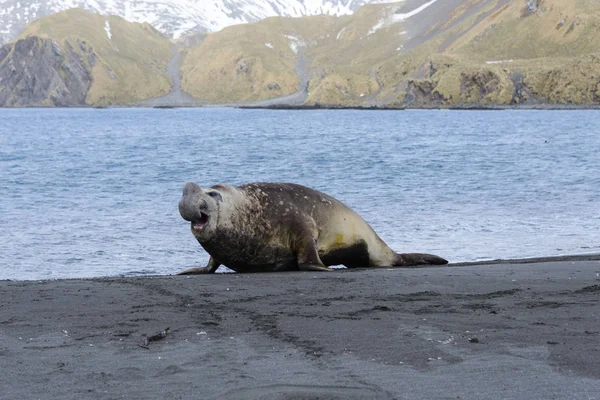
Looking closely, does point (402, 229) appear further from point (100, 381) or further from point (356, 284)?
point (100, 381)

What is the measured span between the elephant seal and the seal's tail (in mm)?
17

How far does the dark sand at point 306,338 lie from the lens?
4930mm

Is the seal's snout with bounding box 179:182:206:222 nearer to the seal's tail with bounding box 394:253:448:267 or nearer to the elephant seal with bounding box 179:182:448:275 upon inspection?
the elephant seal with bounding box 179:182:448:275

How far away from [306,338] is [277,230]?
4458mm

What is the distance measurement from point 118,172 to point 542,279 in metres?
29.7

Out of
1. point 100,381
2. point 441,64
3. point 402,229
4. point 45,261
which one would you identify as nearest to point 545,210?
point 402,229

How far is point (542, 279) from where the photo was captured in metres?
9.04

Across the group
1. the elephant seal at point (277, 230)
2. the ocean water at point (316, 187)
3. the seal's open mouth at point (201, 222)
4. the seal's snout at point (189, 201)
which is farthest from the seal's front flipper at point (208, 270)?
the ocean water at point (316, 187)

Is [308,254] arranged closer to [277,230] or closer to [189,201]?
[277,230]

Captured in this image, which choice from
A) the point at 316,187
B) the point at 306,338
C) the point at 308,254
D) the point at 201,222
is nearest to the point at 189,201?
the point at 201,222

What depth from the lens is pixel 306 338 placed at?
6.16 m

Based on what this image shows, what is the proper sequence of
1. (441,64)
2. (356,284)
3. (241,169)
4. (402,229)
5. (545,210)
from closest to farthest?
(356,284), (402,229), (545,210), (241,169), (441,64)

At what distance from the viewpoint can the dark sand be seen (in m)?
4.93

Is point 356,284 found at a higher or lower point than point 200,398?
lower
